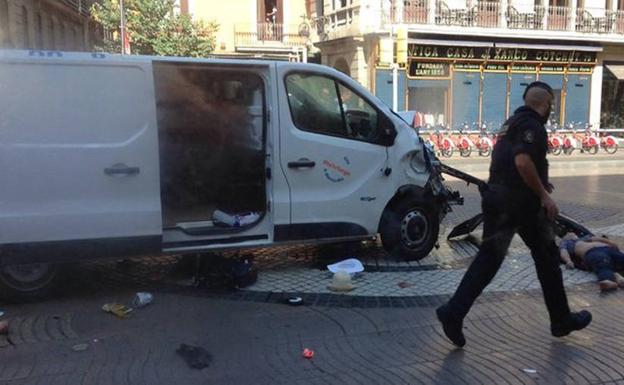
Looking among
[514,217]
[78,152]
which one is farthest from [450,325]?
[78,152]

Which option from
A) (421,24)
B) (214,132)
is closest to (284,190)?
(214,132)

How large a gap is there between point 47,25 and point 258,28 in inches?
419

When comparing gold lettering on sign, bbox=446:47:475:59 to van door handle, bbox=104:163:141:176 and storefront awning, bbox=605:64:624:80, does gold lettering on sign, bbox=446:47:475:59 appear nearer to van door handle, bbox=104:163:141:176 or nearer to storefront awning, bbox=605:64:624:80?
storefront awning, bbox=605:64:624:80

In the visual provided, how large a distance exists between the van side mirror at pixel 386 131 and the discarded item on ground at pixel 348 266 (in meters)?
1.24

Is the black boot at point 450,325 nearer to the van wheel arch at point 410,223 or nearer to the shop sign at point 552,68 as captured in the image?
the van wheel arch at point 410,223

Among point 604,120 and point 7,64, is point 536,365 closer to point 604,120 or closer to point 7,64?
point 7,64

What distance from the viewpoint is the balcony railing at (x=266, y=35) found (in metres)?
31.3

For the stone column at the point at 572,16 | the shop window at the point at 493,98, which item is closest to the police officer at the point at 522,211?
→ the shop window at the point at 493,98

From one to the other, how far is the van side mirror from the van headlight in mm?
310

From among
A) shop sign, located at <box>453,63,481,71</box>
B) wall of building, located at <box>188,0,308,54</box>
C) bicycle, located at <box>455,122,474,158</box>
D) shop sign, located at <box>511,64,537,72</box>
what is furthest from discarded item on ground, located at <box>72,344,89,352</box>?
wall of building, located at <box>188,0,308,54</box>

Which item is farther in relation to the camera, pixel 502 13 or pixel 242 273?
pixel 502 13

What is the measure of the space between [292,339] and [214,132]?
8.88 feet

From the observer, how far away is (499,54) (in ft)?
85.3

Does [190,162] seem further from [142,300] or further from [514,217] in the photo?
[514,217]
